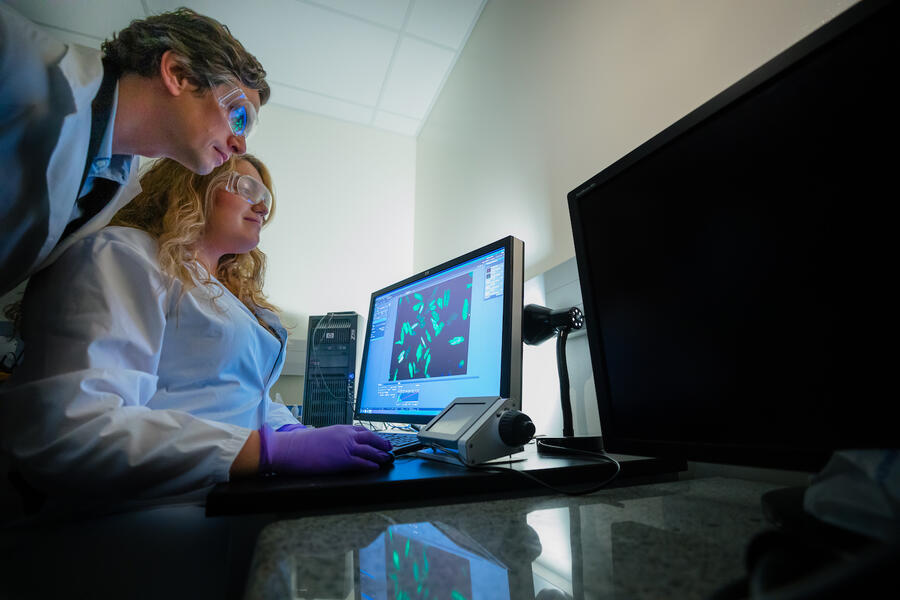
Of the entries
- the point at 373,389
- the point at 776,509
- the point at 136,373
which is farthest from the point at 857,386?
the point at 373,389

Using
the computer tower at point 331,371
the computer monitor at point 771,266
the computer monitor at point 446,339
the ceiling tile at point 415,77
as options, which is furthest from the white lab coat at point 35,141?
the ceiling tile at point 415,77

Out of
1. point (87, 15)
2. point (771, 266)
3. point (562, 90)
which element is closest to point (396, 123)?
point (87, 15)

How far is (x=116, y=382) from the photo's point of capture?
24.1 inches

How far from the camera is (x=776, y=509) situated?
0.34 metres

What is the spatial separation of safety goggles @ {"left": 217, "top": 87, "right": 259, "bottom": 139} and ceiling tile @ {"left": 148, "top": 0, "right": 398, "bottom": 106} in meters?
1.28

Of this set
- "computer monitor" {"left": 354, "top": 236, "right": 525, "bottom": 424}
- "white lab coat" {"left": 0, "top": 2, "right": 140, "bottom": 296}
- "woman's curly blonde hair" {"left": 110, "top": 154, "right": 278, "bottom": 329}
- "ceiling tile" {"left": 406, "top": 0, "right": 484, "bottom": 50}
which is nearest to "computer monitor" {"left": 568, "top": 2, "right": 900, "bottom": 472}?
"computer monitor" {"left": 354, "top": 236, "right": 525, "bottom": 424}

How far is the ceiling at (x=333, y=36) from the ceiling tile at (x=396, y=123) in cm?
10

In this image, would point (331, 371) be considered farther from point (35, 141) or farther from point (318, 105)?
point (318, 105)

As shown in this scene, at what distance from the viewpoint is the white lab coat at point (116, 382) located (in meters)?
0.56

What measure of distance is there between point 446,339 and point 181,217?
71 centimetres

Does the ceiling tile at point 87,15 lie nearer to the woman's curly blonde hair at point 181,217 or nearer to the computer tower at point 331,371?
the woman's curly blonde hair at point 181,217

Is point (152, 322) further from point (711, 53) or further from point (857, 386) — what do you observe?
point (711, 53)

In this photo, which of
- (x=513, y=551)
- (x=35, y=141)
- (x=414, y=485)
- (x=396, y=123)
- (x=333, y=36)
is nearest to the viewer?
(x=513, y=551)

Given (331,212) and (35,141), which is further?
(331,212)
